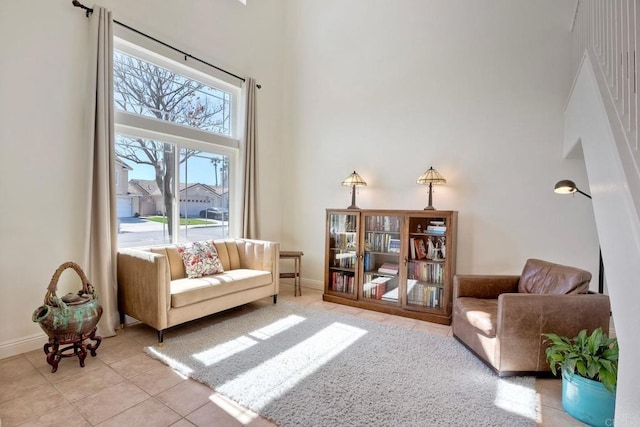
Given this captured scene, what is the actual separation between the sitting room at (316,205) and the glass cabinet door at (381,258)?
28 mm

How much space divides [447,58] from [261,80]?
8.43 feet

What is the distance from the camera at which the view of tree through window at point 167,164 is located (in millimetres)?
3400

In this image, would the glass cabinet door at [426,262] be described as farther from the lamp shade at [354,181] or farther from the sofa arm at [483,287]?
the lamp shade at [354,181]

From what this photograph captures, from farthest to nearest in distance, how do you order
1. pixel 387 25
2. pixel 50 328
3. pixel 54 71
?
pixel 387 25 < pixel 54 71 < pixel 50 328

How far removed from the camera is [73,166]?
2.92m

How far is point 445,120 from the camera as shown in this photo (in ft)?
12.5

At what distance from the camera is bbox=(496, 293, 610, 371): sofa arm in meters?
2.26

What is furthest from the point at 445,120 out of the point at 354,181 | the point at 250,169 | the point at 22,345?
the point at 22,345

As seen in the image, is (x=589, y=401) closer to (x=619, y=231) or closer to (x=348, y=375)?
(x=619, y=231)

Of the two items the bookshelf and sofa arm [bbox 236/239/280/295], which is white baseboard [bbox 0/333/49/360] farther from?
the bookshelf

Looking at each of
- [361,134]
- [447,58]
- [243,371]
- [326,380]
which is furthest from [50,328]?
[447,58]

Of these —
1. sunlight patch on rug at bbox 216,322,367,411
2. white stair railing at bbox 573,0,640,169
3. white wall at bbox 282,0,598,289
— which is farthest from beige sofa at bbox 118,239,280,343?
white stair railing at bbox 573,0,640,169

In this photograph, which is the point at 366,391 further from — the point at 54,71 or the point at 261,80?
the point at 261,80

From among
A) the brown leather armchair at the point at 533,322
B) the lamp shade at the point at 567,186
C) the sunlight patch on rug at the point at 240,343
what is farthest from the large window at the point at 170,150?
the lamp shade at the point at 567,186
